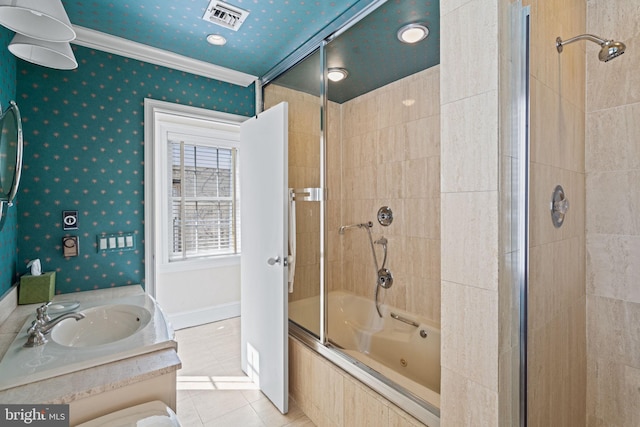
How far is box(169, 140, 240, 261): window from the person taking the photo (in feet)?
11.9

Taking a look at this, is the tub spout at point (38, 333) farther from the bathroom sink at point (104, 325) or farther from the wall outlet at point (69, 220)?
the wall outlet at point (69, 220)

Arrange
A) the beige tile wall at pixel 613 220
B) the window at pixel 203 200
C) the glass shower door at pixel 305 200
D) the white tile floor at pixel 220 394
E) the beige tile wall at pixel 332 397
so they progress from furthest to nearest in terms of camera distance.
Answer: the window at pixel 203 200
the glass shower door at pixel 305 200
the white tile floor at pixel 220 394
the beige tile wall at pixel 613 220
the beige tile wall at pixel 332 397

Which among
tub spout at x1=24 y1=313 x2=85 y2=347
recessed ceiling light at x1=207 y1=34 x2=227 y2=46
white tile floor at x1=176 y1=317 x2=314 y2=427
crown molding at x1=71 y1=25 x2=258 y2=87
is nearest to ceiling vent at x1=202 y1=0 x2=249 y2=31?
recessed ceiling light at x1=207 y1=34 x2=227 y2=46

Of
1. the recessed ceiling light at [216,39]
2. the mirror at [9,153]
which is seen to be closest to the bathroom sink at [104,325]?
the mirror at [9,153]

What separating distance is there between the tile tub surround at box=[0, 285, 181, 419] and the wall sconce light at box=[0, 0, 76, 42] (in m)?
1.27

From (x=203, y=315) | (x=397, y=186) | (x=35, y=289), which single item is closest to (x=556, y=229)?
(x=397, y=186)

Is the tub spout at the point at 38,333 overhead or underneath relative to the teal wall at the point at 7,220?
underneath

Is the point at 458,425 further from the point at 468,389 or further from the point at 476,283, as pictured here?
the point at 476,283

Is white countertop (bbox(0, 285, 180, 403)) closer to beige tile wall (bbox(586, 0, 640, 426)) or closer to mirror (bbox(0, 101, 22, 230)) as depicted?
mirror (bbox(0, 101, 22, 230))

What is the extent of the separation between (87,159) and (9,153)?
0.68 m

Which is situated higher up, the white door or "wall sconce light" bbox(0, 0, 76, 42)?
"wall sconce light" bbox(0, 0, 76, 42)

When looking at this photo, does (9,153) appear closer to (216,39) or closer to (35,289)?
(35,289)

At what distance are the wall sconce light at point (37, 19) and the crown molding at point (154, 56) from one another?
3.28 feet

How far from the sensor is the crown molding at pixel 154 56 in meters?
2.03
